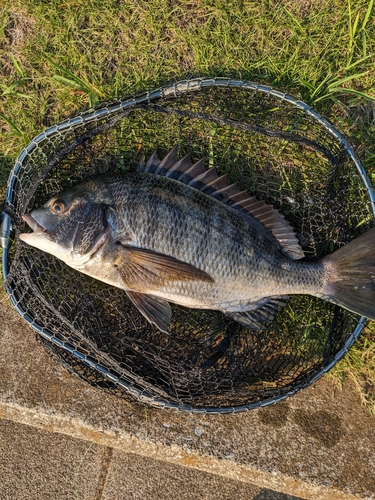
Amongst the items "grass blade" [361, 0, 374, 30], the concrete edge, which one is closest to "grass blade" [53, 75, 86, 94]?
"grass blade" [361, 0, 374, 30]

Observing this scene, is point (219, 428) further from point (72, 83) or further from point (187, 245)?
point (72, 83)

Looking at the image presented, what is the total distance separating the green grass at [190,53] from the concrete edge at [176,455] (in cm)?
72

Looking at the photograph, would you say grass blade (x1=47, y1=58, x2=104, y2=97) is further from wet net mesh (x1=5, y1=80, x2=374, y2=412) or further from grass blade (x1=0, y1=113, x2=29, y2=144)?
grass blade (x1=0, y1=113, x2=29, y2=144)

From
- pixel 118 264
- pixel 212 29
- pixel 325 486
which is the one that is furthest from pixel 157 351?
pixel 212 29

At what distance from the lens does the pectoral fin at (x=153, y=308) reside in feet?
8.28

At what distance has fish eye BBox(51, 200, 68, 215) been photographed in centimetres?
241

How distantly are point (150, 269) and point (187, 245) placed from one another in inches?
10.1

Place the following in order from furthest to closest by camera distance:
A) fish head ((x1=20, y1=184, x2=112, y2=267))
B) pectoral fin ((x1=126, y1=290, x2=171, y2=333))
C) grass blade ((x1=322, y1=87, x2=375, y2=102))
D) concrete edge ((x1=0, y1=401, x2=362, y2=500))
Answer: grass blade ((x1=322, y1=87, x2=375, y2=102)) < concrete edge ((x1=0, y1=401, x2=362, y2=500)) < pectoral fin ((x1=126, y1=290, x2=171, y2=333)) < fish head ((x1=20, y1=184, x2=112, y2=267))

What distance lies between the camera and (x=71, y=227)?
240 cm

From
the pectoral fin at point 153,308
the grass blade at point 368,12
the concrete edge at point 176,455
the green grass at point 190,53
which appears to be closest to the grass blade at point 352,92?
the green grass at point 190,53

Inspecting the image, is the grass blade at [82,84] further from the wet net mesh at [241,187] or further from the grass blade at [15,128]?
the grass blade at [15,128]

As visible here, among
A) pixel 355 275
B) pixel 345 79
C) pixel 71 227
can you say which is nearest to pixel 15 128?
pixel 71 227

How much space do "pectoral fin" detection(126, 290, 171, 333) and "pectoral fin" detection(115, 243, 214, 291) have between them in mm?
93

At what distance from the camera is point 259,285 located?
2.55 m
